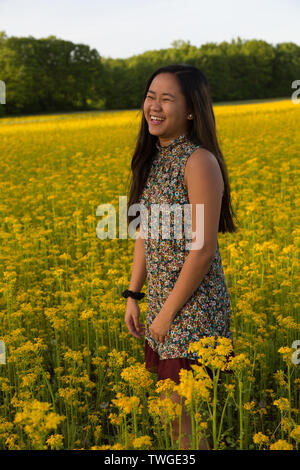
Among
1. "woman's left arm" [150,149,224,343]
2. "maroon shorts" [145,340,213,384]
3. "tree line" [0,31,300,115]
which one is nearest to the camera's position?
"woman's left arm" [150,149,224,343]

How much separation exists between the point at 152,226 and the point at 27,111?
181ft

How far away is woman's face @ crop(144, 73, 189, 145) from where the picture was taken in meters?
1.96

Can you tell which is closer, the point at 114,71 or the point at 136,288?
the point at 136,288

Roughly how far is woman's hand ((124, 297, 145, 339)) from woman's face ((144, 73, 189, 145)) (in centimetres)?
94

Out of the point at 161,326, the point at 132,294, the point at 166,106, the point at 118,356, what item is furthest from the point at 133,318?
the point at 166,106

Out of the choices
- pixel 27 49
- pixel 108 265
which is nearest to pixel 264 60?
pixel 27 49

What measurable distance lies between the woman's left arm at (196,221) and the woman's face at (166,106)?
7.5 inches

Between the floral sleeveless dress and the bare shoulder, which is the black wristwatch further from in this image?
the bare shoulder

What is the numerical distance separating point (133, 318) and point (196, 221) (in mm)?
798

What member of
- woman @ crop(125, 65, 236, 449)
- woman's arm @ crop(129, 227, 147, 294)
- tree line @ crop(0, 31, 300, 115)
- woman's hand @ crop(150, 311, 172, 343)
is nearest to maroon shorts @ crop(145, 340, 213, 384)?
woman @ crop(125, 65, 236, 449)

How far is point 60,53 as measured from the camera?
64562 millimetres

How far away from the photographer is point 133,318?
240 cm

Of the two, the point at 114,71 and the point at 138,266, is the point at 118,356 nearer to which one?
the point at 138,266
